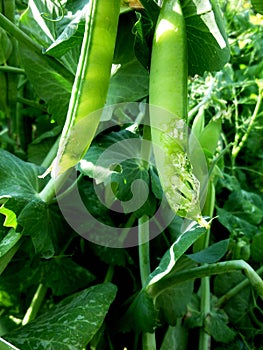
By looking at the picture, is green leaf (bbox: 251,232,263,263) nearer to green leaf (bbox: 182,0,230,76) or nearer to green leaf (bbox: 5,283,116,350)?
green leaf (bbox: 5,283,116,350)

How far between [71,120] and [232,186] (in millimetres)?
669

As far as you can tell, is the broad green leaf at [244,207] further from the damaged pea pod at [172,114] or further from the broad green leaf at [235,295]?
the damaged pea pod at [172,114]

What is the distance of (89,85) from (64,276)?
442 millimetres

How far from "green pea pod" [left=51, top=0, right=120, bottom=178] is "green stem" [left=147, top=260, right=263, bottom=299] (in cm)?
31

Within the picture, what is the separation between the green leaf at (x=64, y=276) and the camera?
31.5 inches

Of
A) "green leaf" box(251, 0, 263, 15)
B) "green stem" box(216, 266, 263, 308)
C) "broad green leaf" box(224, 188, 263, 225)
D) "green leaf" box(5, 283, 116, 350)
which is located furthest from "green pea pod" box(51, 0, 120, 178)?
"broad green leaf" box(224, 188, 263, 225)

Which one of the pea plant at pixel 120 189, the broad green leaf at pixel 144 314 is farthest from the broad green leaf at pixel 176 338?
the broad green leaf at pixel 144 314

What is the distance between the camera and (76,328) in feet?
2.09

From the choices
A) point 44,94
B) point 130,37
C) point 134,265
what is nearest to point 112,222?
point 134,265

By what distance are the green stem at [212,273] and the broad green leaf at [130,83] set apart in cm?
26

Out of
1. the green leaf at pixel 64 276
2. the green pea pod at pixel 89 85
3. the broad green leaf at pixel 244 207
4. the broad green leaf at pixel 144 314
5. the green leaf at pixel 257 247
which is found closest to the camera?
the green pea pod at pixel 89 85

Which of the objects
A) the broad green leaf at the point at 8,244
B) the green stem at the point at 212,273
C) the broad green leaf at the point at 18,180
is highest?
the broad green leaf at the point at 18,180

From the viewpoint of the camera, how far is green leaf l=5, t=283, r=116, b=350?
62 centimetres

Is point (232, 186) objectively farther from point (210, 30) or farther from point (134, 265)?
point (210, 30)
